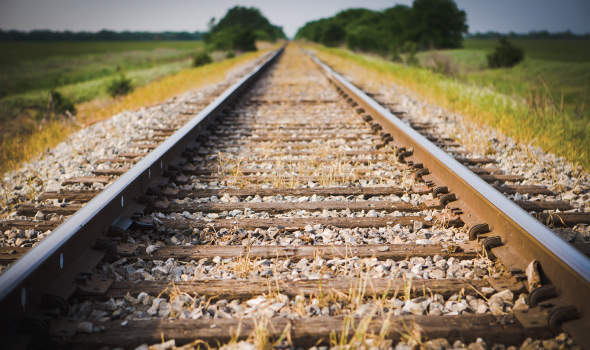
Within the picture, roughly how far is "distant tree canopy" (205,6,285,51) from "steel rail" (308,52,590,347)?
39.9 metres

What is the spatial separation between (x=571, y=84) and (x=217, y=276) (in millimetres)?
18592

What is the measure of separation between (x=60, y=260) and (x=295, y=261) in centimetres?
103

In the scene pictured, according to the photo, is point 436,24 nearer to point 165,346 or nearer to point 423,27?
point 423,27

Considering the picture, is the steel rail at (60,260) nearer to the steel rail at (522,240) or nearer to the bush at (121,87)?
the steel rail at (522,240)

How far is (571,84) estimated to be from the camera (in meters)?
16.7

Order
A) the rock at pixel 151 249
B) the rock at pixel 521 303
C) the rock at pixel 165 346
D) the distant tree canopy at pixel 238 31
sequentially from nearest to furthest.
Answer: the rock at pixel 165 346 < the rock at pixel 521 303 < the rock at pixel 151 249 < the distant tree canopy at pixel 238 31

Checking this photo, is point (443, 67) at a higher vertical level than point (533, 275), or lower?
higher

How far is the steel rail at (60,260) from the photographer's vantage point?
4.94 ft

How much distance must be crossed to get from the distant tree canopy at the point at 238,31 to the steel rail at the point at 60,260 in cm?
3989

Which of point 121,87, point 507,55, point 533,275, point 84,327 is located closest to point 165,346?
point 84,327

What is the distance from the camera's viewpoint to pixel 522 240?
1.98 meters

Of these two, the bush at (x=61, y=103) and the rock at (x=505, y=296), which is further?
the bush at (x=61, y=103)

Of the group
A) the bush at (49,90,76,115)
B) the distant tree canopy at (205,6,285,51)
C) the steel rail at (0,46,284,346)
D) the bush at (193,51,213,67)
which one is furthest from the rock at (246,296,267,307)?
the distant tree canopy at (205,6,285,51)

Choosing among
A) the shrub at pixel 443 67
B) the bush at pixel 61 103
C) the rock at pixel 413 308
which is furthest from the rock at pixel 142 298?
the shrub at pixel 443 67
